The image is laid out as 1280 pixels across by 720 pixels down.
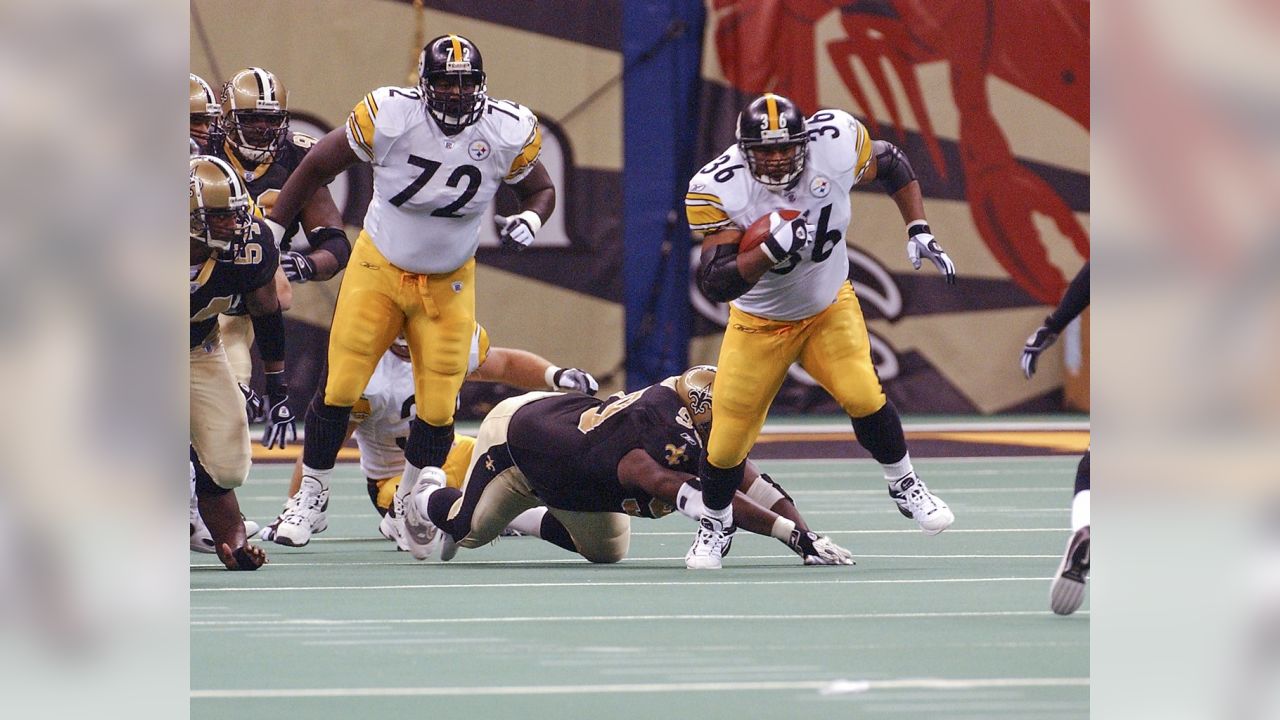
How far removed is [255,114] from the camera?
734 centimetres

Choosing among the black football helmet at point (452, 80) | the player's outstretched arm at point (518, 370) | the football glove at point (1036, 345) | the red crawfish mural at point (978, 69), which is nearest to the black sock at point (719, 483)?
the football glove at point (1036, 345)

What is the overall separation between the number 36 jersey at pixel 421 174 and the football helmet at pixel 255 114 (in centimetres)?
72

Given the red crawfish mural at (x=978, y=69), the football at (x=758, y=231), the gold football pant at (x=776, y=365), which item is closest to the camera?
the football at (x=758, y=231)

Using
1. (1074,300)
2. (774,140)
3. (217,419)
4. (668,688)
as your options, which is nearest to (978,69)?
(774,140)

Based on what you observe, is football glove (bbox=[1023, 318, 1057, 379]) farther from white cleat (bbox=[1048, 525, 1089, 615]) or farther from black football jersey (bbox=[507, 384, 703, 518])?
black football jersey (bbox=[507, 384, 703, 518])

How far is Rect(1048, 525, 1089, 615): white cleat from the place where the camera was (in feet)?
14.6

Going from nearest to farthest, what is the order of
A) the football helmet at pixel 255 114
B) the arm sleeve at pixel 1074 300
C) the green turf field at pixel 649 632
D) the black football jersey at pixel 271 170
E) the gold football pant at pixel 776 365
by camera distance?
the green turf field at pixel 649 632
the arm sleeve at pixel 1074 300
the gold football pant at pixel 776 365
the football helmet at pixel 255 114
the black football jersey at pixel 271 170

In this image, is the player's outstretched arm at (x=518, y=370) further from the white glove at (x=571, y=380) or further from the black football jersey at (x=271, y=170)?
the black football jersey at (x=271, y=170)

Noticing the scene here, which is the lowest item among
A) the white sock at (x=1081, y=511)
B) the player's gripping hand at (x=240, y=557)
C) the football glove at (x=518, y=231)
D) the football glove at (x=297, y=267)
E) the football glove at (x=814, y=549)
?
the player's gripping hand at (x=240, y=557)

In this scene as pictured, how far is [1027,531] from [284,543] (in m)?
2.87

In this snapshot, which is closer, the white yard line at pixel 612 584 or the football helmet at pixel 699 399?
the white yard line at pixel 612 584

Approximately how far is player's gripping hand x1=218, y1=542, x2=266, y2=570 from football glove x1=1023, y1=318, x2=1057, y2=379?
8.51 feet

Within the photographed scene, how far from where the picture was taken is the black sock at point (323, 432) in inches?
265
